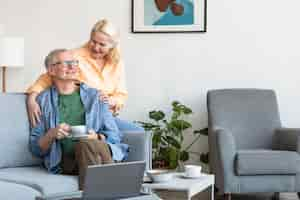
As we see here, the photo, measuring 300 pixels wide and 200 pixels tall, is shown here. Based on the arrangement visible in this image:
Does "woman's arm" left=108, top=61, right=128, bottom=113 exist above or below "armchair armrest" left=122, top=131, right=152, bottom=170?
above

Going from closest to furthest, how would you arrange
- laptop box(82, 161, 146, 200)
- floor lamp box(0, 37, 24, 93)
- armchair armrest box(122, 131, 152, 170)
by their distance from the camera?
1. laptop box(82, 161, 146, 200)
2. armchair armrest box(122, 131, 152, 170)
3. floor lamp box(0, 37, 24, 93)

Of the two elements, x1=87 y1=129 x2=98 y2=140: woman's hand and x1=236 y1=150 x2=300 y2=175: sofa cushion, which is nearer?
x1=87 y1=129 x2=98 y2=140: woman's hand

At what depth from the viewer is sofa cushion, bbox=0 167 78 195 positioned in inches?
144

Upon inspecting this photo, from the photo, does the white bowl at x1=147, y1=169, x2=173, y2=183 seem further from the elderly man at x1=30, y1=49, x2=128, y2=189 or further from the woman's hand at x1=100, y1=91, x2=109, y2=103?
A: the woman's hand at x1=100, y1=91, x2=109, y2=103

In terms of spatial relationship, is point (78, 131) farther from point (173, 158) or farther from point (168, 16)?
point (168, 16)

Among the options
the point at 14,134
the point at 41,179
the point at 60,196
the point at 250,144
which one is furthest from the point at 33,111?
the point at 250,144

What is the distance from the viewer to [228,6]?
592 cm

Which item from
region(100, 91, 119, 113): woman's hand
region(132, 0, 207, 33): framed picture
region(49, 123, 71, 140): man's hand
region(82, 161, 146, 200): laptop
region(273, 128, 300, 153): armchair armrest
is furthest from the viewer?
region(132, 0, 207, 33): framed picture

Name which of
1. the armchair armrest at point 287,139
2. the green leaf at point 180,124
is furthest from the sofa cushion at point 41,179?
the armchair armrest at point 287,139

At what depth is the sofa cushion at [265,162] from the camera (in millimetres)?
4934

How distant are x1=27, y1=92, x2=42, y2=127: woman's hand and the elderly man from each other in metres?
0.03

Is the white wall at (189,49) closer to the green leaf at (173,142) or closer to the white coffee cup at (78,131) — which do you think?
the green leaf at (173,142)

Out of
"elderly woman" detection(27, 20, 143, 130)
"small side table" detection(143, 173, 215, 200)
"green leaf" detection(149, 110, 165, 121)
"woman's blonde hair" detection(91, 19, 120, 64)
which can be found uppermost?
"woman's blonde hair" detection(91, 19, 120, 64)

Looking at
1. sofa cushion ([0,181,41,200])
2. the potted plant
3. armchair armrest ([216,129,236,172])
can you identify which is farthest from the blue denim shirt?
the potted plant
